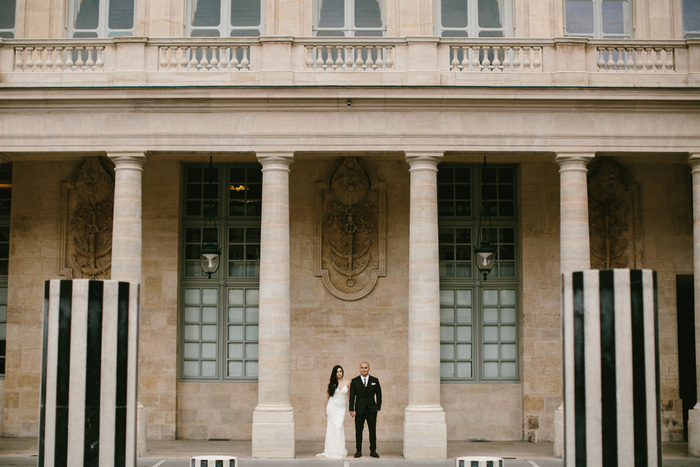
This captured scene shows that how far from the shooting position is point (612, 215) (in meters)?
18.7

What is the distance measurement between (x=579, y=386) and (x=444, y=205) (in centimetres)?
1108

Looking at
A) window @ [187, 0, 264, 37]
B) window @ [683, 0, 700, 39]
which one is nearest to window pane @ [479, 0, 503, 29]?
window @ [683, 0, 700, 39]

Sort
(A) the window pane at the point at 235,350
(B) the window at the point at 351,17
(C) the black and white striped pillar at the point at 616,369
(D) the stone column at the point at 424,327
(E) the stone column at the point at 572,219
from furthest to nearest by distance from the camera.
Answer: (A) the window pane at the point at 235,350, (B) the window at the point at 351,17, (E) the stone column at the point at 572,219, (D) the stone column at the point at 424,327, (C) the black and white striped pillar at the point at 616,369

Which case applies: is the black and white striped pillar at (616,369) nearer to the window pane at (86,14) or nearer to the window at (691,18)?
the window at (691,18)

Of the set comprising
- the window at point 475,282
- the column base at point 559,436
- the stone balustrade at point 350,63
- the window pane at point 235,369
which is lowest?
the column base at point 559,436

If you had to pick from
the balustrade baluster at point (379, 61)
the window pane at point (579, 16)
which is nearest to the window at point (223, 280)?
the balustrade baluster at point (379, 61)

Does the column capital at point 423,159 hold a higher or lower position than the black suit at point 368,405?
higher

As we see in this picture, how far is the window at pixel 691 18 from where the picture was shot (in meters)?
18.2

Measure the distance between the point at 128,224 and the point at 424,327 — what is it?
21.5 feet

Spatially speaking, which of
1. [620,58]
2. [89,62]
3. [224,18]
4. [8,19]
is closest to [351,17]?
[224,18]

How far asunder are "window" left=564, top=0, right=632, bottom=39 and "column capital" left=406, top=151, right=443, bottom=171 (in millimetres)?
5077

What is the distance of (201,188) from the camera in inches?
755

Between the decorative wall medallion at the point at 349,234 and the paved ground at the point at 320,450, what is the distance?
3926 mm

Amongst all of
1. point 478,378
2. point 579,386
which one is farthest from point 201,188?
point 579,386
